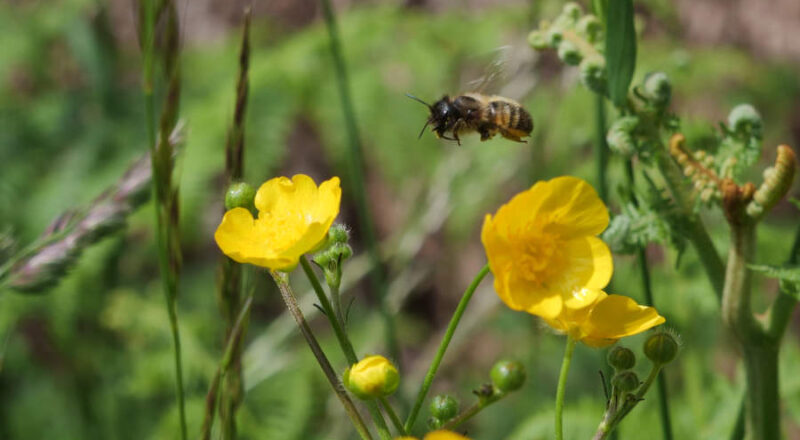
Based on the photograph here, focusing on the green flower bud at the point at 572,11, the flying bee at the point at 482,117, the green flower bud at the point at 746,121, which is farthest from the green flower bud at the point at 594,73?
the flying bee at the point at 482,117

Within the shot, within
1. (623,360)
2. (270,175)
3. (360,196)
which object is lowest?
(270,175)

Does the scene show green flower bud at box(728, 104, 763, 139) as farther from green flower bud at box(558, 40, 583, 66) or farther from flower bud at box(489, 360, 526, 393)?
flower bud at box(489, 360, 526, 393)

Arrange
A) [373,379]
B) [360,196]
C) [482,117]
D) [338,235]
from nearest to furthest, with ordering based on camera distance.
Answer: [373,379]
[338,235]
[482,117]
[360,196]

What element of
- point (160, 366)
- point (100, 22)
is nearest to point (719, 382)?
point (160, 366)

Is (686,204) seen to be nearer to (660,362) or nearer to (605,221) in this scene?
(605,221)

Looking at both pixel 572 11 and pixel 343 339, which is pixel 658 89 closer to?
pixel 572 11

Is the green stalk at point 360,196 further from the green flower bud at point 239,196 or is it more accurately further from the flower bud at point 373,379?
the flower bud at point 373,379

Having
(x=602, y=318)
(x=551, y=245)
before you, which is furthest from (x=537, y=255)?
(x=602, y=318)
